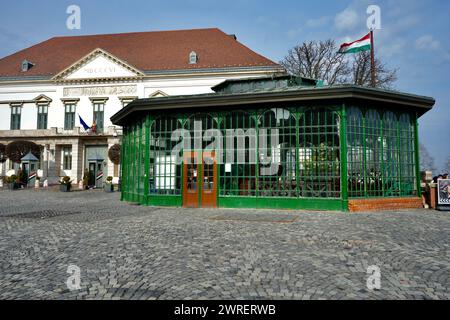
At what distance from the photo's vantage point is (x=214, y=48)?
127 ft

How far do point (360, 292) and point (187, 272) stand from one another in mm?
2226

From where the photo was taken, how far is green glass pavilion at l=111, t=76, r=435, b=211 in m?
11.7

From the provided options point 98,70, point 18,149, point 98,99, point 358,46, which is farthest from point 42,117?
point 358,46

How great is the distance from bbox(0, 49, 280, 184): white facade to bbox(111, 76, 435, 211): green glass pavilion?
22.7 meters

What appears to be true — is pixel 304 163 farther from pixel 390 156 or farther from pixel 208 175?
pixel 208 175

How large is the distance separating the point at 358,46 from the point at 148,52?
28725mm

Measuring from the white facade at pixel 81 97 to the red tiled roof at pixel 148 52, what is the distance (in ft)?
4.31

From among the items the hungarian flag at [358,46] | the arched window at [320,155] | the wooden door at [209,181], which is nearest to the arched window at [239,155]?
the wooden door at [209,181]

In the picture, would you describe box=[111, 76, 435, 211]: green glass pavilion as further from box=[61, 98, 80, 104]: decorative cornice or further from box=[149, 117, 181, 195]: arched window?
box=[61, 98, 80, 104]: decorative cornice

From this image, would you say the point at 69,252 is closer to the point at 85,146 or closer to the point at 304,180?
the point at 304,180

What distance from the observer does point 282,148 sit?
12.3 metres

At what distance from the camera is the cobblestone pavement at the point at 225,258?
153 inches

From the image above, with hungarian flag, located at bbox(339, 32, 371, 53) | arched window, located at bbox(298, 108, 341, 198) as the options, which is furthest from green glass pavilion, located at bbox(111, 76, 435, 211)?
hungarian flag, located at bbox(339, 32, 371, 53)

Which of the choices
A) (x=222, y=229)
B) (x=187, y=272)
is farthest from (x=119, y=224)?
(x=187, y=272)
